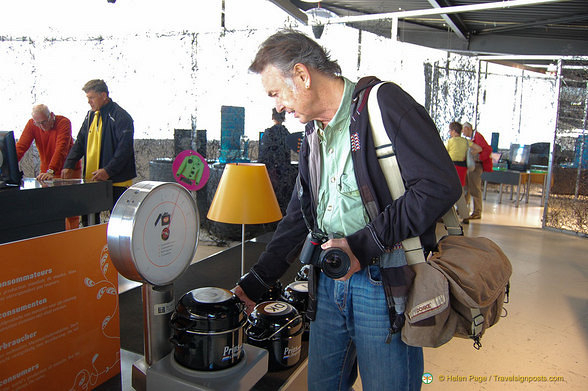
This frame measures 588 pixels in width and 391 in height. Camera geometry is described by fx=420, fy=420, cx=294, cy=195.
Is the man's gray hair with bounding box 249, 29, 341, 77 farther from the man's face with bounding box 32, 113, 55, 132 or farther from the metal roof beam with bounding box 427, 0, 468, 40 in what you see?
the metal roof beam with bounding box 427, 0, 468, 40

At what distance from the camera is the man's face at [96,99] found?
350cm

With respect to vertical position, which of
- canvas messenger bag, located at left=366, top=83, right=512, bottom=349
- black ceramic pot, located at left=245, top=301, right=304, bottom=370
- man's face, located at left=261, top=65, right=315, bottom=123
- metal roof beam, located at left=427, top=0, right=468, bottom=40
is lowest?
black ceramic pot, located at left=245, top=301, right=304, bottom=370

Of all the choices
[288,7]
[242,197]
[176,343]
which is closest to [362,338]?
[176,343]

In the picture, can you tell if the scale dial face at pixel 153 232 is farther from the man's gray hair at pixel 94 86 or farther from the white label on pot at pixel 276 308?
the man's gray hair at pixel 94 86

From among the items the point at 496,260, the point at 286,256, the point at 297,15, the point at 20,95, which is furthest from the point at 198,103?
the point at 496,260

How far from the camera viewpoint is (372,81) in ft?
3.47

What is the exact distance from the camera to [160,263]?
3.56 feet

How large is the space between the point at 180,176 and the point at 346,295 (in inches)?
148

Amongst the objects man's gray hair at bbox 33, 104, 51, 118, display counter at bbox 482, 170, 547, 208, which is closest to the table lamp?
man's gray hair at bbox 33, 104, 51, 118

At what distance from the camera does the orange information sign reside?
→ 1005mm

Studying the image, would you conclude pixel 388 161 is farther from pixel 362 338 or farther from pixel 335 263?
pixel 362 338

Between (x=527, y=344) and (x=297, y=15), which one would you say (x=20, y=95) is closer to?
(x=297, y=15)

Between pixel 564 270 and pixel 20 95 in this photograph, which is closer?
pixel 564 270

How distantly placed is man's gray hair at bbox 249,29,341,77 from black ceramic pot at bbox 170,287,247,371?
2.08ft
